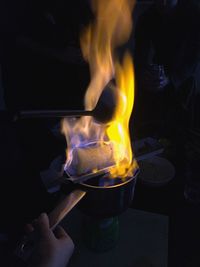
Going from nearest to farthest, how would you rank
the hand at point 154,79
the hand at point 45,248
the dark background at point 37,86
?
the hand at point 45,248 → the dark background at point 37,86 → the hand at point 154,79

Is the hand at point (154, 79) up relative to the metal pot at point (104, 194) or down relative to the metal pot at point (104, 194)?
up

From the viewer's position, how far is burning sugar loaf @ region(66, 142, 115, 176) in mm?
627

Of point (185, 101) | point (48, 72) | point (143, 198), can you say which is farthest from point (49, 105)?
point (143, 198)

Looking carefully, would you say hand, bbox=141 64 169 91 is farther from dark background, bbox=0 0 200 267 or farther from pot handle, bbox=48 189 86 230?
pot handle, bbox=48 189 86 230

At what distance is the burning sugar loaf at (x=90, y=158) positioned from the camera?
627 millimetres

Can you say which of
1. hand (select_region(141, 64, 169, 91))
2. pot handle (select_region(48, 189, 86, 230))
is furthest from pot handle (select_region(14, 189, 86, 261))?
hand (select_region(141, 64, 169, 91))

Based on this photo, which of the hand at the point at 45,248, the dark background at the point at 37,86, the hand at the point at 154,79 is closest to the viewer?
the hand at the point at 45,248

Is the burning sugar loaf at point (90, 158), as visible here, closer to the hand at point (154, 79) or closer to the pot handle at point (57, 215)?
the pot handle at point (57, 215)

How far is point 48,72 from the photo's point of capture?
246 centimetres

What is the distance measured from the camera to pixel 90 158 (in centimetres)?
65

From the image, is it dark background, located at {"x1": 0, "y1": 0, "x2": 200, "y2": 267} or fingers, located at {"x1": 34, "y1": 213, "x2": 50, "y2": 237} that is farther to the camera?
dark background, located at {"x1": 0, "y1": 0, "x2": 200, "y2": 267}

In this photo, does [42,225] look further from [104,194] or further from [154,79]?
[154,79]

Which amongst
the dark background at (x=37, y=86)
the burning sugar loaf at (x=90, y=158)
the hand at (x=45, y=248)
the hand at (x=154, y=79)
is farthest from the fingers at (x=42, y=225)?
the hand at (x=154, y=79)

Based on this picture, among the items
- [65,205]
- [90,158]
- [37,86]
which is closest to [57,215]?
[65,205]
